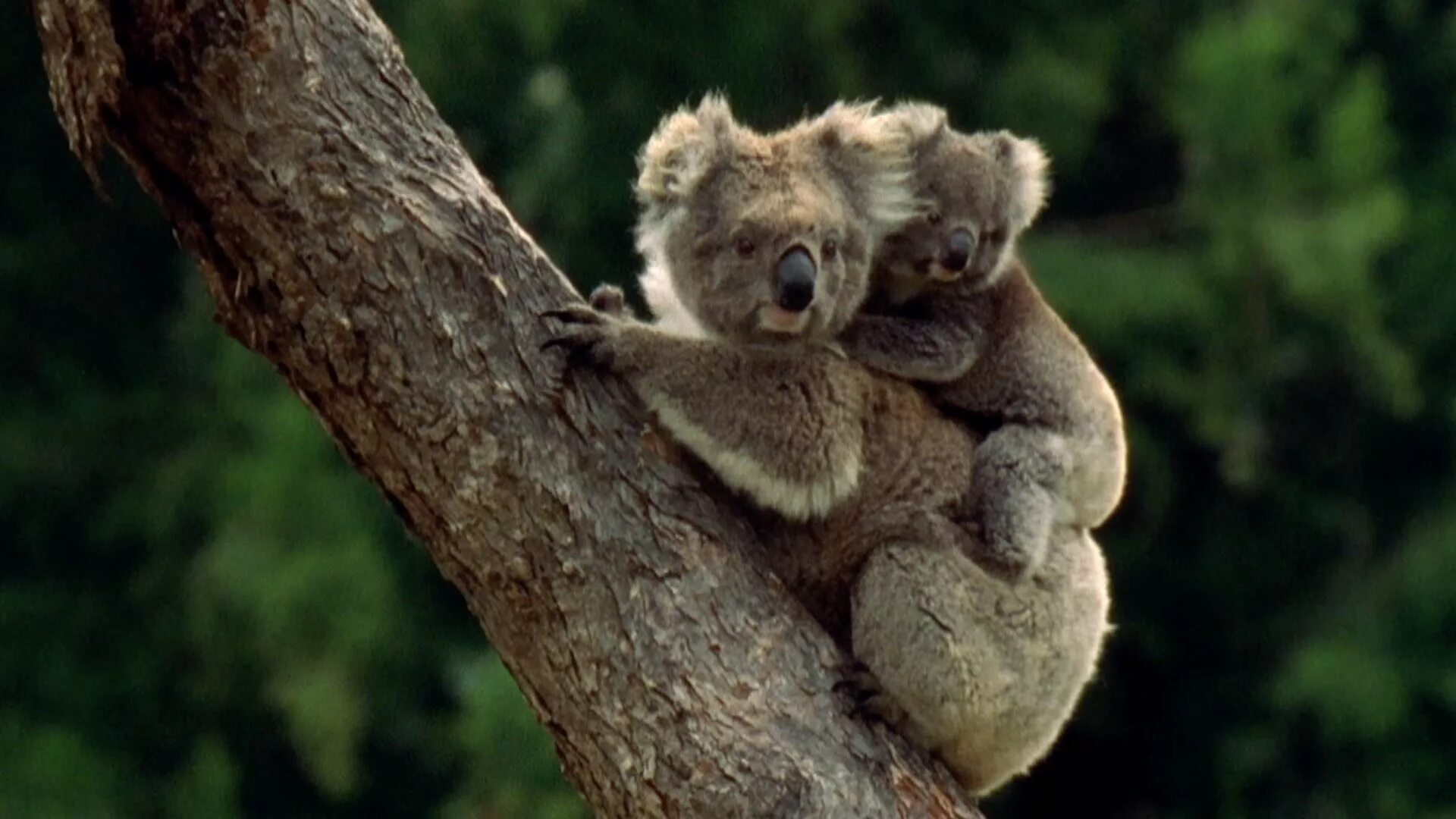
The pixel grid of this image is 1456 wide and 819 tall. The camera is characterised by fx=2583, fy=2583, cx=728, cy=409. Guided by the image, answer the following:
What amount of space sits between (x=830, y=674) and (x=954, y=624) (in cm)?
37

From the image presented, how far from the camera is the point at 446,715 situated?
15.6 m

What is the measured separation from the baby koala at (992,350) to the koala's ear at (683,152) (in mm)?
525

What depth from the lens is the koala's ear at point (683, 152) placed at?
5.73m

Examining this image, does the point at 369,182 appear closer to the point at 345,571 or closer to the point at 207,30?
the point at 207,30

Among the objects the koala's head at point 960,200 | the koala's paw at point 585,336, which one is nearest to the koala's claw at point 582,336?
the koala's paw at point 585,336

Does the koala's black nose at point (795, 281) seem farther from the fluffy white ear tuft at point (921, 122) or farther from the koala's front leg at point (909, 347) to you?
the fluffy white ear tuft at point (921, 122)

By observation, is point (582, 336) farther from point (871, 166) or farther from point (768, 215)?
point (871, 166)

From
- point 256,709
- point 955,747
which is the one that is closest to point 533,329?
point 955,747

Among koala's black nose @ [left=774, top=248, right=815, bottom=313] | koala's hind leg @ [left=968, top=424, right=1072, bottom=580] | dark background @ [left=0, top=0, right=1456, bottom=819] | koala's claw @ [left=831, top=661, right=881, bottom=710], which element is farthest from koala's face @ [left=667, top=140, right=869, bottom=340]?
dark background @ [left=0, top=0, right=1456, bottom=819]

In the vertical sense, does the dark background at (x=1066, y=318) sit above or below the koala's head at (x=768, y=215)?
below

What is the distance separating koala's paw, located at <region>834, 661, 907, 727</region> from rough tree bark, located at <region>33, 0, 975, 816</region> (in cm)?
4

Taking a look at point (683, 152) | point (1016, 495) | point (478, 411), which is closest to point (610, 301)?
point (683, 152)

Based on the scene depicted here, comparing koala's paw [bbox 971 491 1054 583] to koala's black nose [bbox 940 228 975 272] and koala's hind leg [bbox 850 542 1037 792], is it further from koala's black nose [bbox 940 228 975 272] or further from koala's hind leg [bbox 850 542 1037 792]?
koala's black nose [bbox 940 228 975 272]

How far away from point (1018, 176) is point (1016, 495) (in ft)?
3.82
